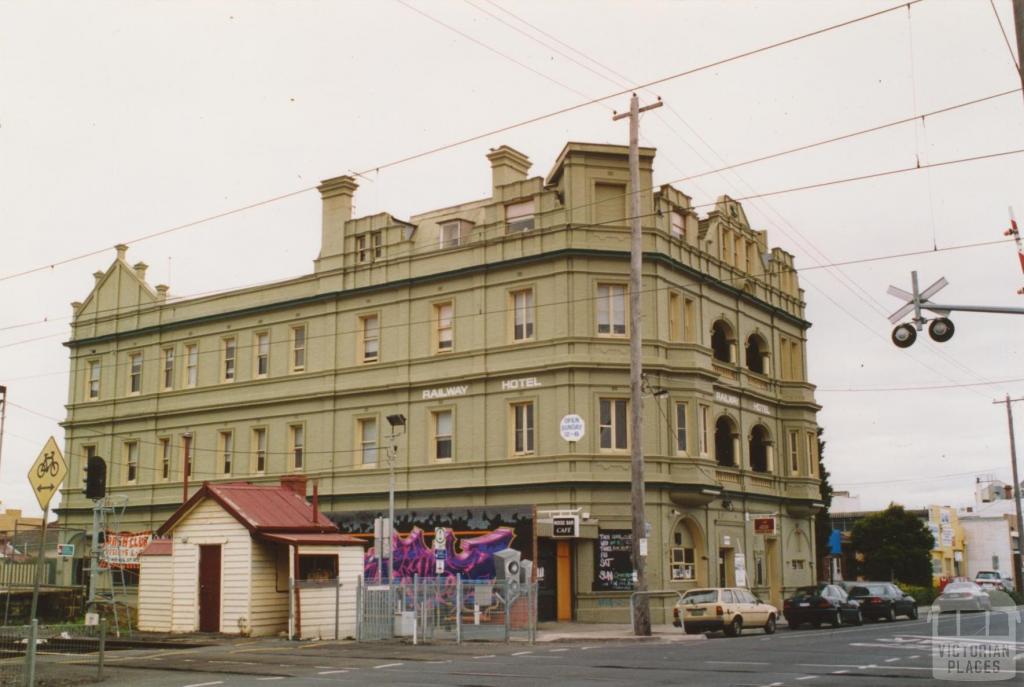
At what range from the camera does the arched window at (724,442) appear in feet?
144

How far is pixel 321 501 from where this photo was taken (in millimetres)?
44062

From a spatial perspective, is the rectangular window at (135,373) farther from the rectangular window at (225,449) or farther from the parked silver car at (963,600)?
the parked silver car at (963,600)

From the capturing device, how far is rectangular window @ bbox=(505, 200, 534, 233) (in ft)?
133

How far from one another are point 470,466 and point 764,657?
19570 mm

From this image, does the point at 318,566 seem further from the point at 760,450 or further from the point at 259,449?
the point at 760,450

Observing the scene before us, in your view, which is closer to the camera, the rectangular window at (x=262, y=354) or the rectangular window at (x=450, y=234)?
the rectangular window at (x=450, y=234)

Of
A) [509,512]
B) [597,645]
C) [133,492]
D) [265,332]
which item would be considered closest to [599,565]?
[509,512]

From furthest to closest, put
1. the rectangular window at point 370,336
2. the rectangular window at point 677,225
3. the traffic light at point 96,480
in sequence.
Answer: the rectangular window at point 370,336
the rectangular window at point 677,225
the traffic light at point 96,480

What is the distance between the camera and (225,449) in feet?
157

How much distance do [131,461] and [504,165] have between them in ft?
74.0

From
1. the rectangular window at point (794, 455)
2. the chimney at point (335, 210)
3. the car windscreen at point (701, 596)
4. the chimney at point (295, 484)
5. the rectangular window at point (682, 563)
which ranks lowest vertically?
the car windscreen at point (701, 596)

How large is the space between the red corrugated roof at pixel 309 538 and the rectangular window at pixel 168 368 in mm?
20983

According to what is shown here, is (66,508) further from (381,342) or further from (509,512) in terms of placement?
(509,512)

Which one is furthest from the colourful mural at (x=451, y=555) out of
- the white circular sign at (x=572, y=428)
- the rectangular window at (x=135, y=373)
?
the rectangular window at (x=135, y=373)
